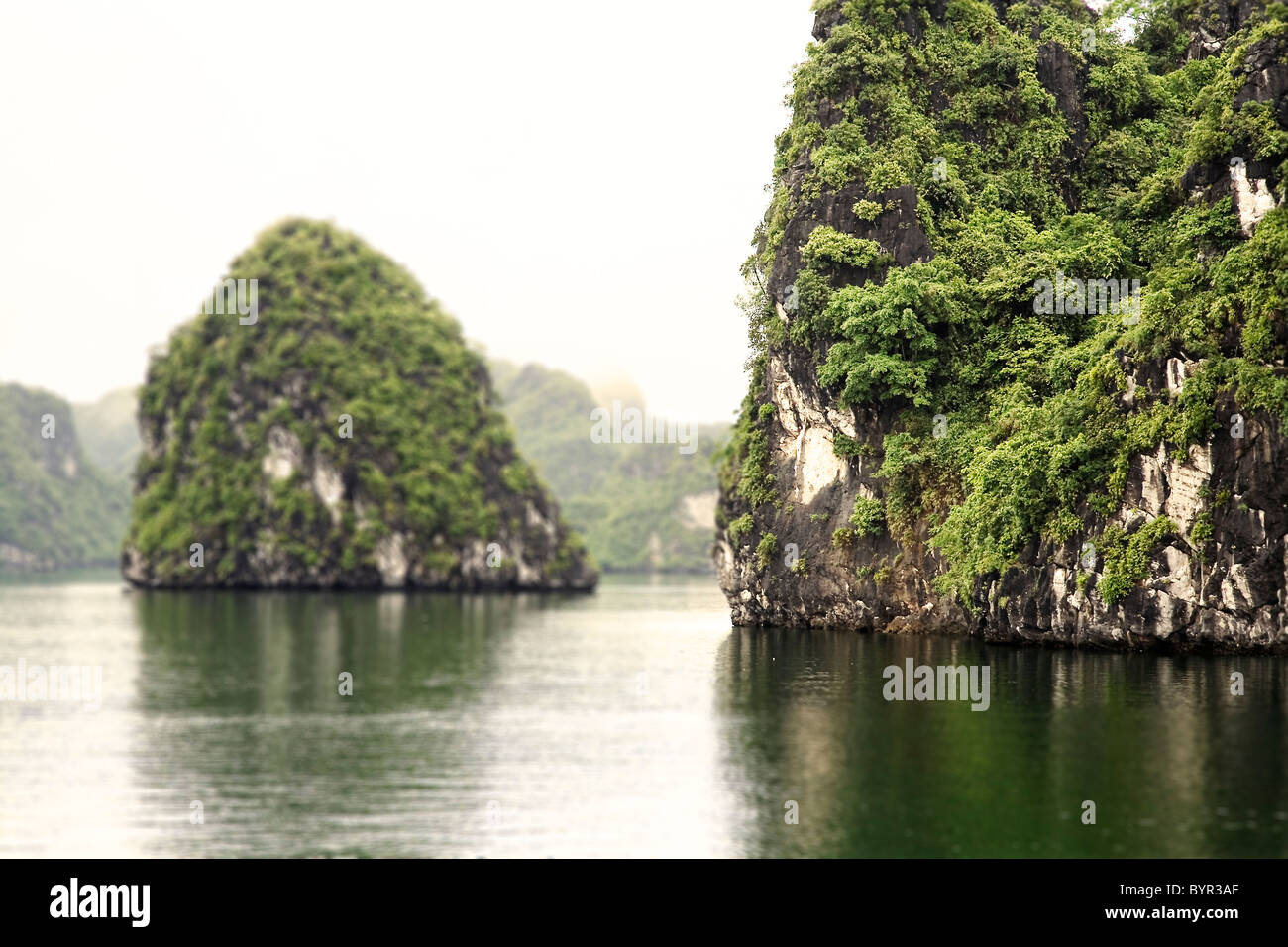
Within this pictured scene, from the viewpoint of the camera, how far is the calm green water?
19.4 metres

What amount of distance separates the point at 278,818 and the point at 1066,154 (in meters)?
42.6

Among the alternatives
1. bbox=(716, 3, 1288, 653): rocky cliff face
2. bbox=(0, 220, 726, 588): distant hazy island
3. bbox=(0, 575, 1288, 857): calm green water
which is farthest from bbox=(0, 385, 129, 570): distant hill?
bbox=(0, 575, 1288, 857): calm green water

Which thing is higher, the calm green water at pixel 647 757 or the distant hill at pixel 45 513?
the distant hill at pixel 45 513

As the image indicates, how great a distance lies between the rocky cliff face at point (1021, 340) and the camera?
120 ft

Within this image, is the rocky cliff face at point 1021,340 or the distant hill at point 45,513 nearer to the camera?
the rocky cliff face at point 1021,340

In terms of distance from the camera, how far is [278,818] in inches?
820

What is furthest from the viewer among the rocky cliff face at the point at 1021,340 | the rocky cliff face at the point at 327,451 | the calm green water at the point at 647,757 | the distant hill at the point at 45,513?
the distant hill at the point at 45,513

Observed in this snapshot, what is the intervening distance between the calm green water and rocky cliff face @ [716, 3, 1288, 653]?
2.85m

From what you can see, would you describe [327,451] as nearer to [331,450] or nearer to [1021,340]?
[331,450]

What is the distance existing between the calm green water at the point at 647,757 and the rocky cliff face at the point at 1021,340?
285 cm

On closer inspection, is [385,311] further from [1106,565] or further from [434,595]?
[1106,565]

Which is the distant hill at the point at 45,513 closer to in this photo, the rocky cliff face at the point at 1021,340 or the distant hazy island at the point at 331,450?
the distant hazy island at the point at 331,450

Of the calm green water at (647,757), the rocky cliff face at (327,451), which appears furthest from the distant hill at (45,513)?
the calm green water at (647,757)

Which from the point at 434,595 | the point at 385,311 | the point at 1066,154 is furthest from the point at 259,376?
the point at 1066,154
